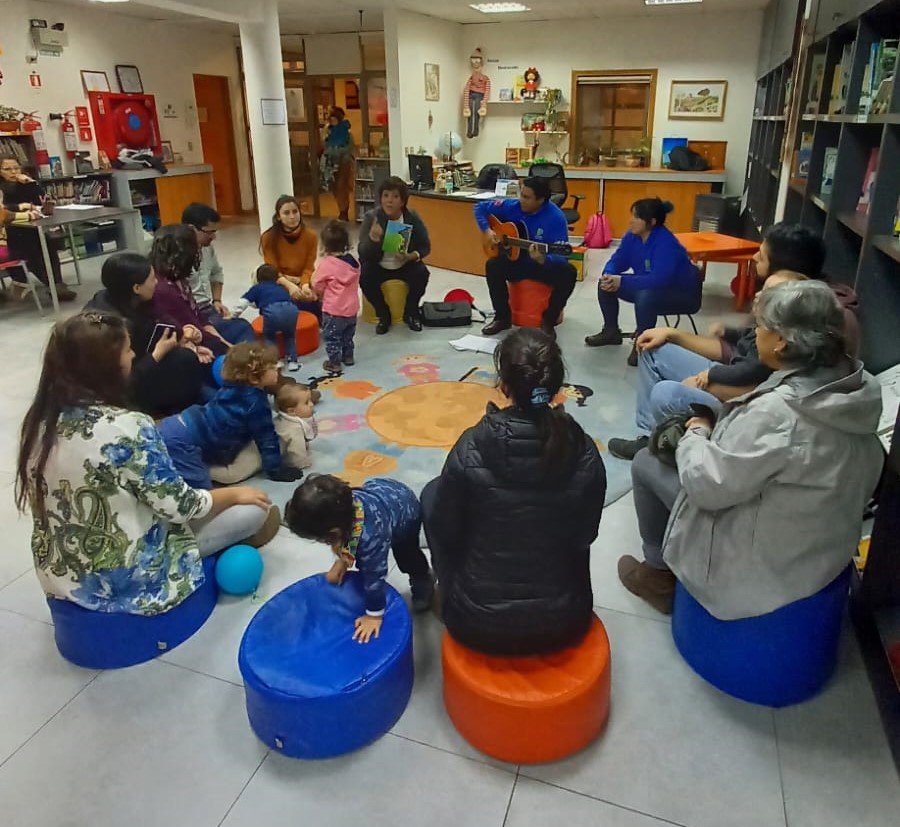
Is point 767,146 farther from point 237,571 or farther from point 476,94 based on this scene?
point 237,571

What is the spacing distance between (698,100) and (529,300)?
17.8 feet

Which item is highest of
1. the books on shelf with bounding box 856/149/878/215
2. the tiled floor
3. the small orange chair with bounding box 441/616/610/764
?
the books on shelf with bounding box 856/149/878/215

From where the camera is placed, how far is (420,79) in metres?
8.66

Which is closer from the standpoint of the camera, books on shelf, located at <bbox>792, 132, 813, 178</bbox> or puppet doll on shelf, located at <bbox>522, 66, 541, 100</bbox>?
books on shelf, located at <bbox>792, 132, 813, 178</bbox>

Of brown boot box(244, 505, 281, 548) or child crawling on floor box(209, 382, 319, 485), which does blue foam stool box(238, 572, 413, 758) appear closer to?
brown boot box(244, 505, 281, 548)

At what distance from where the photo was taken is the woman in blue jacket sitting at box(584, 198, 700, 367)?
165 inches

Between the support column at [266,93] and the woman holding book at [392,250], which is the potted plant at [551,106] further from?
the woman holding book at [392,250]

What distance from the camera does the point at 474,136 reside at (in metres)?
9.77

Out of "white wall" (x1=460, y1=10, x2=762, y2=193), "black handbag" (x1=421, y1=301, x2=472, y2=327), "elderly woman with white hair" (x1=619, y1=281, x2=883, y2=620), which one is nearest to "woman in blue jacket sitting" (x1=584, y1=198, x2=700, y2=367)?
"black handbag" (x1=421, y1=301, x2=472, y2=327)

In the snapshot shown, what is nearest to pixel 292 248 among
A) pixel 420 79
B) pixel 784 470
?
pixel 784 470

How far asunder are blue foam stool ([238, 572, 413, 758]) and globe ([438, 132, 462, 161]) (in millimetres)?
7573

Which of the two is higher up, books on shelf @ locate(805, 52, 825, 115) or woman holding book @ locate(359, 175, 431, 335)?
books on shelf @ locate(805, 52, 825, 115)

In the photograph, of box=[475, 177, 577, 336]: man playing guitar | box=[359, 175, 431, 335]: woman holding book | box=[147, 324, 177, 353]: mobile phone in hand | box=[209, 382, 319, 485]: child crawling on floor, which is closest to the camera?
box=[209, 382, 319, 485]: child crawling on floor

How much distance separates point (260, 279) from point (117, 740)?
10.2 feet
